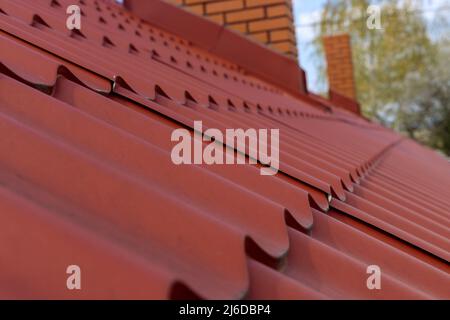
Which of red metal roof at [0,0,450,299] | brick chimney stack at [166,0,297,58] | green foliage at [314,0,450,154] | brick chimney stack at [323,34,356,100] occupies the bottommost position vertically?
red metal roof at [0,0,450,299]

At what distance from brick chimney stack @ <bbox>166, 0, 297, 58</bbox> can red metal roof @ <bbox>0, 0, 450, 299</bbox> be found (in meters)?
3.81

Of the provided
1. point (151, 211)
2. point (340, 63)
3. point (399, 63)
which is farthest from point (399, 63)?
point (151, 211)

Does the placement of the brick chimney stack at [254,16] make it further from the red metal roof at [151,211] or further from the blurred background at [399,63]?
the blurred background at [399,63]

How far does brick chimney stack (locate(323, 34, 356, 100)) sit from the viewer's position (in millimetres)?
12227

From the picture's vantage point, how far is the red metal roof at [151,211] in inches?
29.4

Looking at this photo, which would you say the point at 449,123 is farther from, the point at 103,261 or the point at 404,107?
the point at 103,261

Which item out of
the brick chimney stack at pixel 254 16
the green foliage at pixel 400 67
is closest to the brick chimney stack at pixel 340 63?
the brick chimney stack at pixel 254 16

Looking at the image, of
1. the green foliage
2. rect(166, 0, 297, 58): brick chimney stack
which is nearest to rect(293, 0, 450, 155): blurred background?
the green foliage

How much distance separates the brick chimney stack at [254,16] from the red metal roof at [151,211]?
3.81 meters

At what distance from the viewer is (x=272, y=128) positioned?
2385 millimetres

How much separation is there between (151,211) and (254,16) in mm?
4916

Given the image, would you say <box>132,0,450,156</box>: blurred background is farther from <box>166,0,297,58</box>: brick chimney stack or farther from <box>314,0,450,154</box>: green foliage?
<box>166,0,297,58</box>: brick chimney stack

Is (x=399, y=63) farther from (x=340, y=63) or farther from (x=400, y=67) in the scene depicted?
(x=340, y=63)

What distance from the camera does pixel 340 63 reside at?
40.2ft
